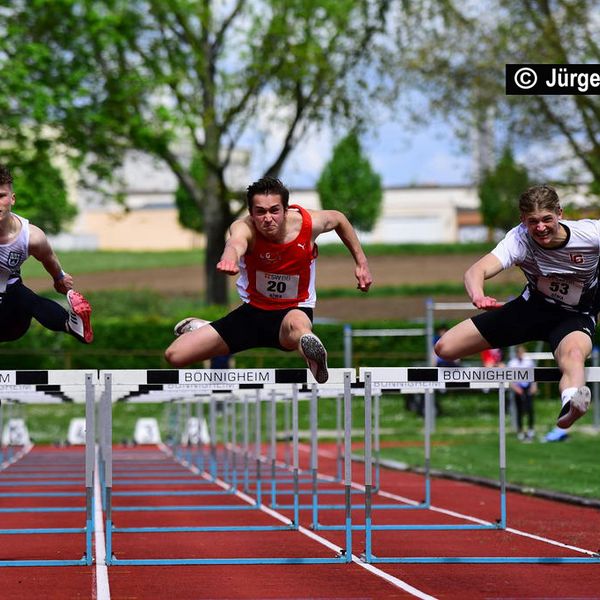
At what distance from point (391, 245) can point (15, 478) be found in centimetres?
5940

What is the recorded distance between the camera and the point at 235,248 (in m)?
8.71

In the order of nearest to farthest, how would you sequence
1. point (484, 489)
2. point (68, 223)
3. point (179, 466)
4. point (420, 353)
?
1. point (484, 489)
2. point (179, 466)
3. point (420, 353)
4. point (68, 223)

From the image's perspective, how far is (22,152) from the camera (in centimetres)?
3841

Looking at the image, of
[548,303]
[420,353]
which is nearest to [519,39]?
[420,353]

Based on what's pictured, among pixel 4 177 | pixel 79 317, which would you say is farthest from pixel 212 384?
pixel 4 177

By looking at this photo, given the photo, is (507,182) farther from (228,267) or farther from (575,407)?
(228,267)

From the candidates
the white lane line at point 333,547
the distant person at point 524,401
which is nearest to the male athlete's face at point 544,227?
the white lane line at point 333,547

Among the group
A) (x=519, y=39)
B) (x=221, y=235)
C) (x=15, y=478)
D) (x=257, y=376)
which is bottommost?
(x=15, y=478)

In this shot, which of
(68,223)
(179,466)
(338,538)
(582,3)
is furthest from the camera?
(68,223)

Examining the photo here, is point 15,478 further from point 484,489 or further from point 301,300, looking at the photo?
point 301,300

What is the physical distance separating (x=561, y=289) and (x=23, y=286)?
3.47 m

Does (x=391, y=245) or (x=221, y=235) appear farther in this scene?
(x=391, y=245)

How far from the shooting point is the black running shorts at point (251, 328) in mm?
9297

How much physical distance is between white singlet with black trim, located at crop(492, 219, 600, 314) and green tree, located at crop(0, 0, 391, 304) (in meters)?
28.6
